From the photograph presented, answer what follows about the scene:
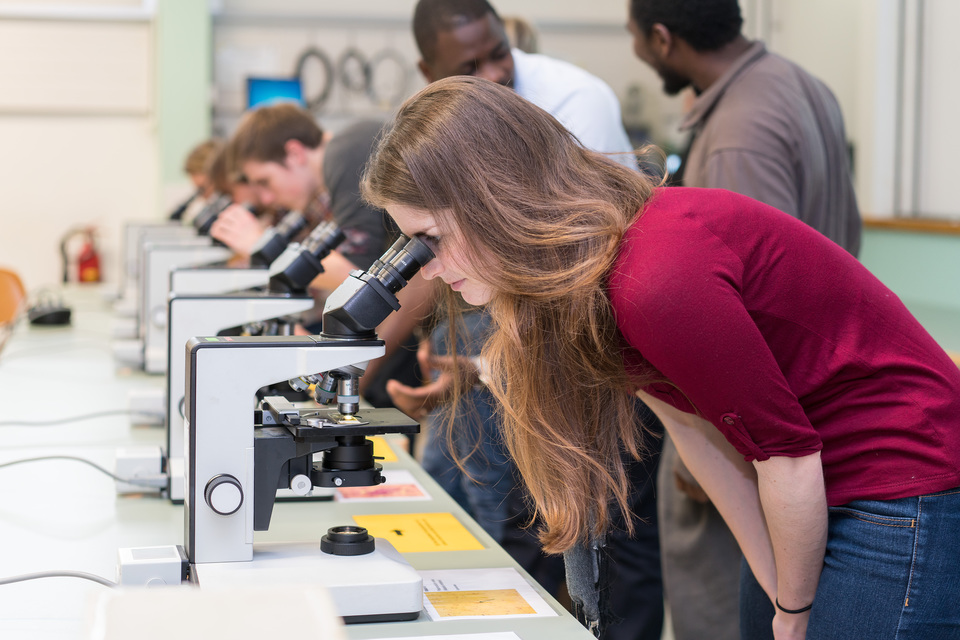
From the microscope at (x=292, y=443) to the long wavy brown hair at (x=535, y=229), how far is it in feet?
0.26

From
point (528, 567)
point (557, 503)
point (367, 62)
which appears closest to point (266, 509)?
point (557, 503)

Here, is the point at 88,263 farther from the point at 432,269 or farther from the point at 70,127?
the point at 432,269

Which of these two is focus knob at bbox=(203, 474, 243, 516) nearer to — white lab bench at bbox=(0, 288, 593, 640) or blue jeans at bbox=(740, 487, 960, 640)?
white lab bench at bbox=(0, 288, 593, 640)

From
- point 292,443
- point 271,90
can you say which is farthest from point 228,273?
point 271,90

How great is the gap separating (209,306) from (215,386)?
2.06 ft

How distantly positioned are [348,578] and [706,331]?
0.47 m

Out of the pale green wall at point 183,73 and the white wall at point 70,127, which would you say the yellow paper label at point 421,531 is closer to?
the pale green wall at point 183,73

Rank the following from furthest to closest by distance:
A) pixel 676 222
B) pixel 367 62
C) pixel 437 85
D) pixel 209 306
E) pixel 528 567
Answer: pixel 367 62
pixel 528 567
pixel 209 306
pixel 437 85
pixel 676 222

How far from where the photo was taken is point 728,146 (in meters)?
1.89

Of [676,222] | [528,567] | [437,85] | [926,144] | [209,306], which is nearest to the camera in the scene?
[676,222]

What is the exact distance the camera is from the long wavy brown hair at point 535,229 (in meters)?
1.05

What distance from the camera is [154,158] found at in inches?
243

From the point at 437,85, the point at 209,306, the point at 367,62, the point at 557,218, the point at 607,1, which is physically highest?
the point at 607,1

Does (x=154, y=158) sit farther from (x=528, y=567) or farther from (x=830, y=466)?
(x=830, y=466)
